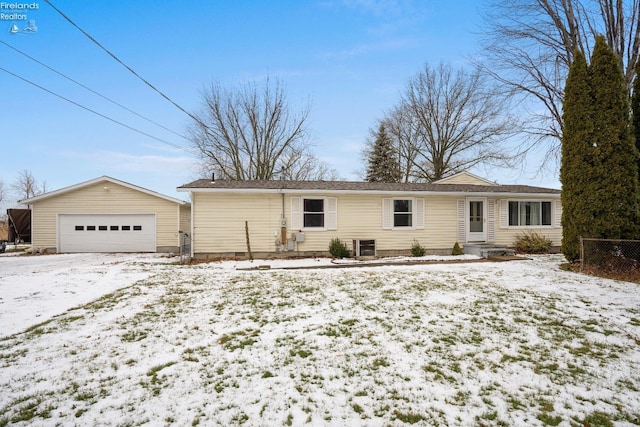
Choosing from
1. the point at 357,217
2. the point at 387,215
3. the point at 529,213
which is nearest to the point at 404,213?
the point at 387,215

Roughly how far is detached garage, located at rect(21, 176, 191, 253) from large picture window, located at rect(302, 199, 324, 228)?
737 centimetres

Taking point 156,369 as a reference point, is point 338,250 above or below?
above

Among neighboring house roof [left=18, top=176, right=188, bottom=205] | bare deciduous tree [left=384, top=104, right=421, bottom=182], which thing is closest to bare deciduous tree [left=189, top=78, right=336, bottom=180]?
bare deciduous tree [left=384, top=104, right=421, bottom=182]

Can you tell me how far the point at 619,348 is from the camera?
3707 millimetres

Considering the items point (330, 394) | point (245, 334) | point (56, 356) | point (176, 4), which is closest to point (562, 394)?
point (330, 394)

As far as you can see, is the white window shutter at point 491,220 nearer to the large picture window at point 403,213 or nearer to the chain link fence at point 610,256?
the large picture window at point 403,213

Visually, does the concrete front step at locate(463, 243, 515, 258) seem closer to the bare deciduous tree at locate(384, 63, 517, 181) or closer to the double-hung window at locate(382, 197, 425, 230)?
the double-hung window at locate(382, 197, 425, 230)

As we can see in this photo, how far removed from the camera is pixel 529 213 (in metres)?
13.8

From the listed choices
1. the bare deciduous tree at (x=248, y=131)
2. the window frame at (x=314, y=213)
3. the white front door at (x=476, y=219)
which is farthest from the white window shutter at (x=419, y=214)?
the bare deciduous tree at (x=248, y=131)

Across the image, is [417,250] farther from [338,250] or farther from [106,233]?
[106,233]

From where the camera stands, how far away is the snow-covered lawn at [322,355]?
2.53 metres

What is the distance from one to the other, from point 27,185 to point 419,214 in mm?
55789

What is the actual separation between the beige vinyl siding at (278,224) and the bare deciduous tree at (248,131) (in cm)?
1150

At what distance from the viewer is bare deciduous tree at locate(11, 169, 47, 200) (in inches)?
1700
